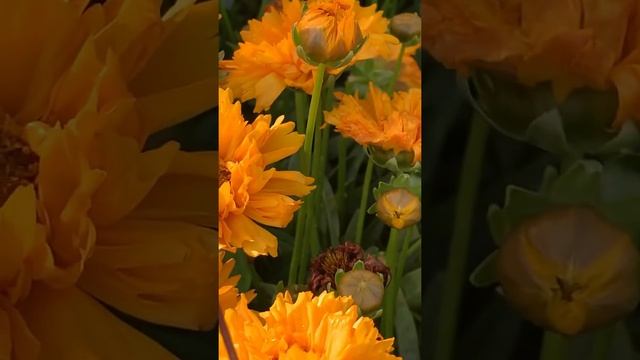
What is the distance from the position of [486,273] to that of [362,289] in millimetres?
99

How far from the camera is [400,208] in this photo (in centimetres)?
66

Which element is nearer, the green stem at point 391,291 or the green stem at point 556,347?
the green stem at point 556,347

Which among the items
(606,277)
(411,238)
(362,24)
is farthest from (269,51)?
(606,277)

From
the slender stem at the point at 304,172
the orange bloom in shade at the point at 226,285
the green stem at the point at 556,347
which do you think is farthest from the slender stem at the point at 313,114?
the green stem at the point at 556,347

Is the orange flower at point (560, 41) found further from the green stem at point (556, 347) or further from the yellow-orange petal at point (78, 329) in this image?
the yellow-orange petal at point (78, 329)

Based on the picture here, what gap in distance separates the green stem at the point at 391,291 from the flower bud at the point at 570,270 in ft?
0.39

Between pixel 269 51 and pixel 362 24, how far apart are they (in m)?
0.07

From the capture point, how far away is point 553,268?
1.74 feet

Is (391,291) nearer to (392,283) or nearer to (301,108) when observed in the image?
(392,283)

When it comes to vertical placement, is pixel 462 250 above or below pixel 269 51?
below

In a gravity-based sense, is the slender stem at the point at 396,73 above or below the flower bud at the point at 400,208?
above

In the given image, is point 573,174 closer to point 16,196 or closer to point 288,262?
point 288,262

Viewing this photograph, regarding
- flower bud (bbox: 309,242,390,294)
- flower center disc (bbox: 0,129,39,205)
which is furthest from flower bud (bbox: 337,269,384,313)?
flower center disc (bbox: 0,129,39,205)

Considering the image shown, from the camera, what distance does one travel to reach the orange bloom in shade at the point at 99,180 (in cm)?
48
